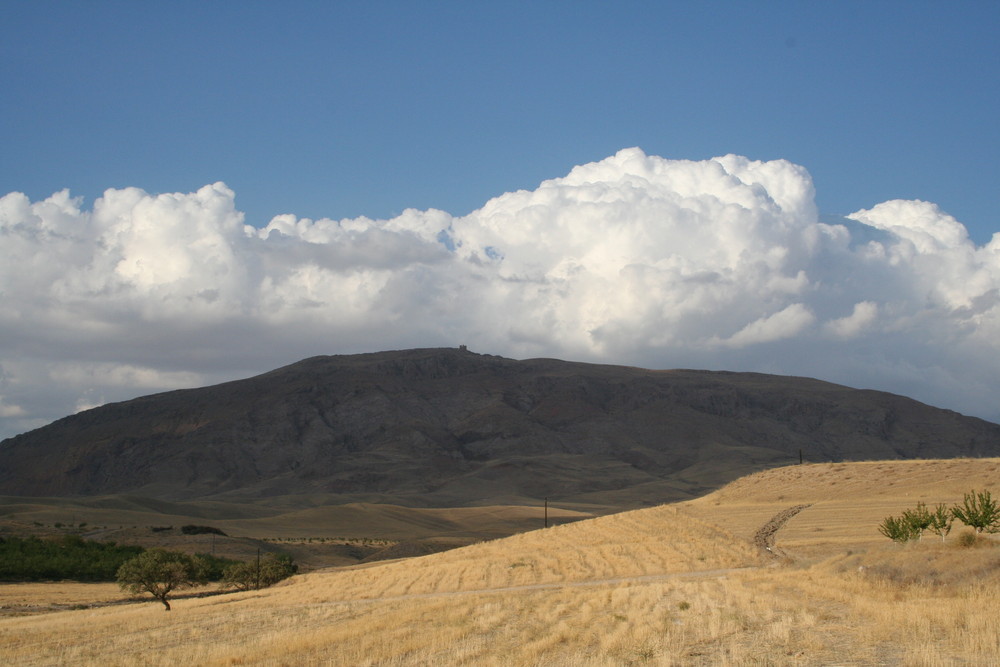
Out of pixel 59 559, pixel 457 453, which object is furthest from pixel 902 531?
pixel 457 453

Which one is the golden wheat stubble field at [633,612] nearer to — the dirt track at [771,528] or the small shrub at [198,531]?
the dirt track at [771,528]

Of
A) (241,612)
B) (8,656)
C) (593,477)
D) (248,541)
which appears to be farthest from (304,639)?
(593,477)

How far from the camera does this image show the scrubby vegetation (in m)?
60.6

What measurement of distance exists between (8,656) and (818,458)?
17403 centimetres

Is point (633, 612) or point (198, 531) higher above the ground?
point (633, 612)

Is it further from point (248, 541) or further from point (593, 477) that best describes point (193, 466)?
point (248, 541)

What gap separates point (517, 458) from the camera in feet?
568

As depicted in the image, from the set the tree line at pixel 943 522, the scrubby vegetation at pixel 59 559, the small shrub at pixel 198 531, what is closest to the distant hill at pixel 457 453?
the small shrub at pixel 198 531

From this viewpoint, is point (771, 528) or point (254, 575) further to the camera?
point (254, 575)

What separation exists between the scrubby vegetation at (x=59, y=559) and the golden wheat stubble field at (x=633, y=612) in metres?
24.4

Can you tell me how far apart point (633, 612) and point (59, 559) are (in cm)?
5565

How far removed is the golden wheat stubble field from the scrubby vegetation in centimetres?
2443

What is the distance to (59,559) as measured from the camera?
209 ft

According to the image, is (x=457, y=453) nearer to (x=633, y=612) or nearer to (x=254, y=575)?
(x=254, y=575)
